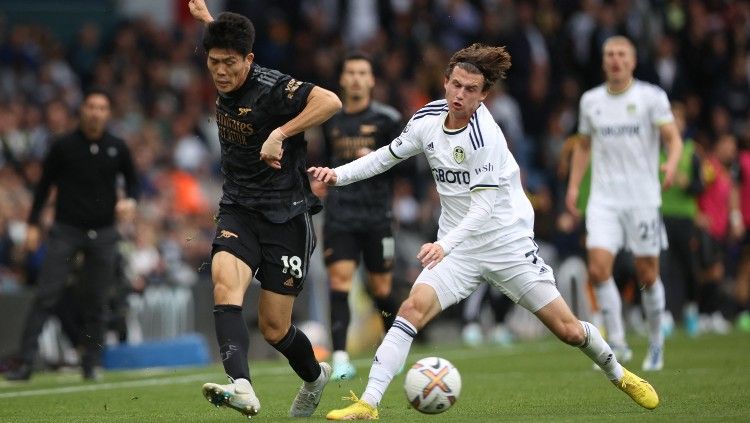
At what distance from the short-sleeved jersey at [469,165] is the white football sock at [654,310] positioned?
4105 mm

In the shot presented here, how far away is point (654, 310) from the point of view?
13117 mm

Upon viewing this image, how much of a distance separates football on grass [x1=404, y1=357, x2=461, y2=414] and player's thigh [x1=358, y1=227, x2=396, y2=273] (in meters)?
4.61

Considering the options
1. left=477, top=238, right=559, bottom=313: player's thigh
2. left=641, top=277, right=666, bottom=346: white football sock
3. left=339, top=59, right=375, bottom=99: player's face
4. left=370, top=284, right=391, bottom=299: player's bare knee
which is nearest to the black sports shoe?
left=370, top=284, right=391, bottom=299: player's bare knee

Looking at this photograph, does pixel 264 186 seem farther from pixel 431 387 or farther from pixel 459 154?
pixel 431 387

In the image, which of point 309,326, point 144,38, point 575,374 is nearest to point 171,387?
point 575,374

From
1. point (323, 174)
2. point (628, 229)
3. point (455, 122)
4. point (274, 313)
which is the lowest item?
point (628, 229)

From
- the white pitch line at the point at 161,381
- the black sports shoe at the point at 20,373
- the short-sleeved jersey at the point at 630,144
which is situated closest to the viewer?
the white pitch line at the point at 161,381

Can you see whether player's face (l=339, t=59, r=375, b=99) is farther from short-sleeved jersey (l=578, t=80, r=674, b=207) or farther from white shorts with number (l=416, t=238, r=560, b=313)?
white shorts with number (l=416, t=238, r=560, b=313)

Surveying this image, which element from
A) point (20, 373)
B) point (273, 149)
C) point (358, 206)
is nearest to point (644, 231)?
point (358, 206)

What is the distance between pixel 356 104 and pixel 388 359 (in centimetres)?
509

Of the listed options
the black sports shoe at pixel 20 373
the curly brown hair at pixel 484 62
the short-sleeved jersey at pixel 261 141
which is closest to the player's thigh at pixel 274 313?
the short-sleeved jersey at pixel 261 141

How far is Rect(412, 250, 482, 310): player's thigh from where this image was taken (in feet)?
29.8

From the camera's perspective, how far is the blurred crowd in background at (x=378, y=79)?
762 inches

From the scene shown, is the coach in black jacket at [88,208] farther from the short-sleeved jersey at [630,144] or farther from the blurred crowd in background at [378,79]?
the short-sleeved jersey at [630,144]
